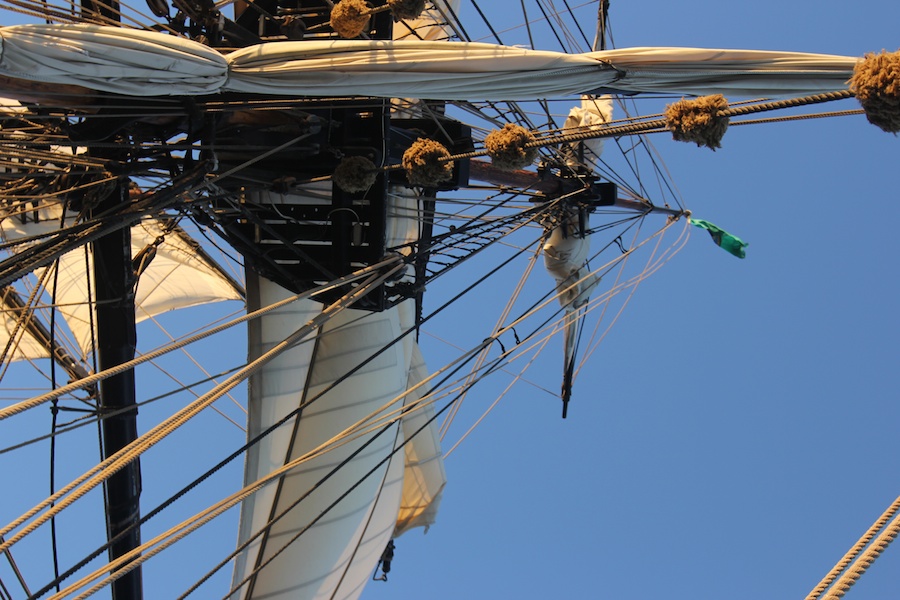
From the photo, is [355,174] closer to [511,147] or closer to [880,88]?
[511,147]

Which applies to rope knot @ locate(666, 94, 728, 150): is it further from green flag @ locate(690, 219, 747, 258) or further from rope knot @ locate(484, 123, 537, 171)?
green flag @ locate(690, 219, 747, 258)

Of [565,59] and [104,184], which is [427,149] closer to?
[565,59]

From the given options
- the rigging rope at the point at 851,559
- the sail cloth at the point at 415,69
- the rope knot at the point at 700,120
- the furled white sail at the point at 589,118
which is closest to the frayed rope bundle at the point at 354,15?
the sail cloth at the point at 415,69

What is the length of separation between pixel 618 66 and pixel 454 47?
0.93m

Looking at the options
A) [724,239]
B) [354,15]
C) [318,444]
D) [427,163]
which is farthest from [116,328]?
[724,239]

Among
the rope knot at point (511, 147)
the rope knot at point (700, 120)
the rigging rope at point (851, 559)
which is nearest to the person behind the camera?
the rigging rope at point (851, 559)

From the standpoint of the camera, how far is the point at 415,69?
5.23 metres

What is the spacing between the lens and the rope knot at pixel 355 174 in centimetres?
682

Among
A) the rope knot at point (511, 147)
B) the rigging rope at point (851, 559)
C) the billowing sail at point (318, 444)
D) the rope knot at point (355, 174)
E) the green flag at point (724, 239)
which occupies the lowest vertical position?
the billowing sail at point (318, 444)

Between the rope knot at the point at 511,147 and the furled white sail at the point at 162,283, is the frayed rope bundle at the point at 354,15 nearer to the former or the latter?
the rope knot at the point at 511,147

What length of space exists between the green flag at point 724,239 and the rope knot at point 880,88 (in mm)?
8903

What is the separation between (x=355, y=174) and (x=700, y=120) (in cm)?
299

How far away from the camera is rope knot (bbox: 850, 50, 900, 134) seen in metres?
3.72

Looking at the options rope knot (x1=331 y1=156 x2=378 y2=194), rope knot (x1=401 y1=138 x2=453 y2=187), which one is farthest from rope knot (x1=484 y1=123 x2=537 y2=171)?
rope knot (x1=331 y1=156 x2=378 y2=194)
